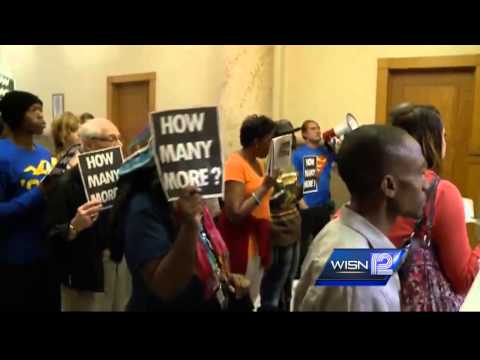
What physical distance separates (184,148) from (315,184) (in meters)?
0.83

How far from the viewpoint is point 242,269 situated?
1600 mm

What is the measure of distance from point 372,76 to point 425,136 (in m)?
1.69

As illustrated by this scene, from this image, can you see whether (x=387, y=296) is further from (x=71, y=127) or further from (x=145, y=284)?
(x=71, y=127)

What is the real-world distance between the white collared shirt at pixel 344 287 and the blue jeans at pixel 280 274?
58 centimetres

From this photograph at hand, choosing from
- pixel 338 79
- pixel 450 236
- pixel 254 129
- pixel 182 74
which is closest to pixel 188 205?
pixel 450 236

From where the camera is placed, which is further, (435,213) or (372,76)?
(372,76)

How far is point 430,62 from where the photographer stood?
269cm

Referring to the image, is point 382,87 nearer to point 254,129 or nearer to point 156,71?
point 254,129

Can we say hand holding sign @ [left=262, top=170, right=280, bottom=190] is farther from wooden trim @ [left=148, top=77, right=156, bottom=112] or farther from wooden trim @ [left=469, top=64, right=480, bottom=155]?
wooden trim @ [left=469, top=64, right=480, bottom=155]

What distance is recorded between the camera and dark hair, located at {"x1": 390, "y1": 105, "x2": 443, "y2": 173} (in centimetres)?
122

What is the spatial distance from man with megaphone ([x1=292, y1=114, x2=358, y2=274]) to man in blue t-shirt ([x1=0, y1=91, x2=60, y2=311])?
2.60ft

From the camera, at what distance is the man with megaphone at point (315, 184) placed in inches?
65.3

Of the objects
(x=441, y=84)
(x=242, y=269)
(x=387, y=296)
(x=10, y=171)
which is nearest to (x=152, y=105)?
(x=10, y=171)

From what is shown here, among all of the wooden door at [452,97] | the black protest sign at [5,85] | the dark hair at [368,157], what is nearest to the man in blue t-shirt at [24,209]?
the black protest sign at [5,85]
